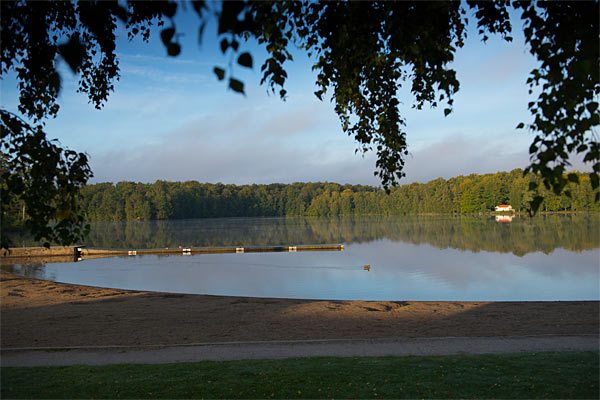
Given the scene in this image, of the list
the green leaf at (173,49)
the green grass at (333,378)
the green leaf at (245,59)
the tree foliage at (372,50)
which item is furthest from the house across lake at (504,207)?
the green leaf at (173,49)

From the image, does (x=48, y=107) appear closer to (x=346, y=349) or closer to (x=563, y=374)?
(x=346, y=349)

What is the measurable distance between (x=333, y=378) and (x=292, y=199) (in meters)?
142

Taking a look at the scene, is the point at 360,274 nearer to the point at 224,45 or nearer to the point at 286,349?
the point at 286,349

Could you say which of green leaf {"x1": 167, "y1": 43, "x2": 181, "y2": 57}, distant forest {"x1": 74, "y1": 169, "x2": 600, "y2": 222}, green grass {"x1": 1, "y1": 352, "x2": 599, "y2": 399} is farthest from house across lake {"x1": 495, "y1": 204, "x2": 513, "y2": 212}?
green leaf {"x1": 167, "y1": 43, "x2": 181, "y2": 57}

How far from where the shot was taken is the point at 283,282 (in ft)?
64.0

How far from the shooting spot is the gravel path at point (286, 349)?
6.78m

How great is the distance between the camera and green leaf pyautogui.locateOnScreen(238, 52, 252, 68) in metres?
1.81

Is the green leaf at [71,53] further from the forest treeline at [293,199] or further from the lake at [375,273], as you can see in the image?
the forest treeline at [293,199]

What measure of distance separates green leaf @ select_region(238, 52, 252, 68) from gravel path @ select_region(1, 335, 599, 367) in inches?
227

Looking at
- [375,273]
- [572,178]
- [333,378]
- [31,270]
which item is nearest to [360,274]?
[375,273]

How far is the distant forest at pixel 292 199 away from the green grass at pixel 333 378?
94.6 m

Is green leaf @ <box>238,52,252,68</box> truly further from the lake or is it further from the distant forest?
the distant forest

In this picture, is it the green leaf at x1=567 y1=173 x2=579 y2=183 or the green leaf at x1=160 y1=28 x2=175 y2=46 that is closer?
the green leaf at x1=160 y1=28 x2=175 y2=46

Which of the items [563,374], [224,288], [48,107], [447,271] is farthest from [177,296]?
[447,271]
